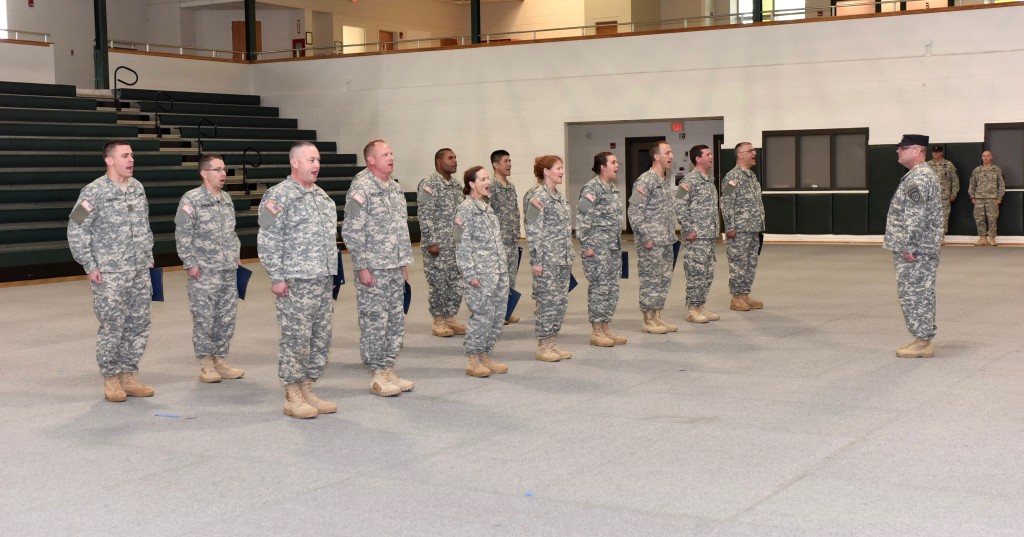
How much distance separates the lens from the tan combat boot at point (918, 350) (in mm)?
8023

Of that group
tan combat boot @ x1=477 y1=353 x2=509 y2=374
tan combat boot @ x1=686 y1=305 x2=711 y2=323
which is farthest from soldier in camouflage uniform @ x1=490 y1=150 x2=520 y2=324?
tan combat boot @ x1=477 y1=353 x2=509 y2=374

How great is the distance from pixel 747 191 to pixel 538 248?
134 inches

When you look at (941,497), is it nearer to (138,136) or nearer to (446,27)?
(138,136)

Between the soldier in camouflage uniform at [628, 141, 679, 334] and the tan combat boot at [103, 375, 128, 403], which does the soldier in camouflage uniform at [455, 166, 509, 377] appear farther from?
the tan combat boot at [103, 375, 128, 403]

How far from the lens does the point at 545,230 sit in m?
8.13

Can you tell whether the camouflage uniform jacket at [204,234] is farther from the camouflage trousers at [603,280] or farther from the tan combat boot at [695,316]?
the tan combat boot at [695,316]

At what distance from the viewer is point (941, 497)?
15.0ft

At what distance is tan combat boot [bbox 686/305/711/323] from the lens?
10.0 metres

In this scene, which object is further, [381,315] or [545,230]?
[545,230]

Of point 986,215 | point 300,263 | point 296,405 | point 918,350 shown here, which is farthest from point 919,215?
point 986,215

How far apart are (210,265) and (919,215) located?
508 centimetres

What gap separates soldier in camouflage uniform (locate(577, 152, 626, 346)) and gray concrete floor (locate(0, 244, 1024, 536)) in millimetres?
424

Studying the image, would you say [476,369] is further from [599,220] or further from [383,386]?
[599,220]

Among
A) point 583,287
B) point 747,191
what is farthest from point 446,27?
point 747,191
